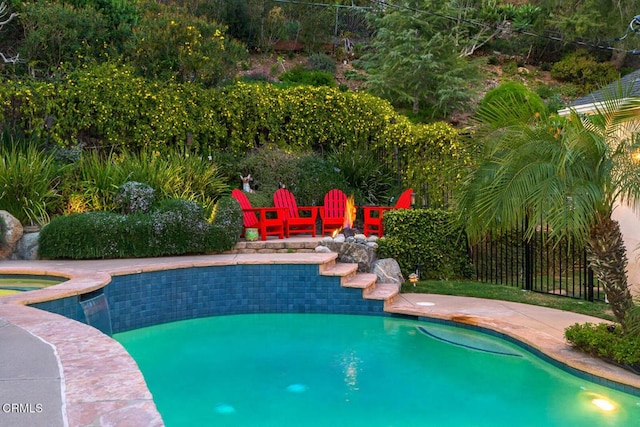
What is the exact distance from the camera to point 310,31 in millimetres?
24109

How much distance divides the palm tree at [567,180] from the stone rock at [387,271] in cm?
316

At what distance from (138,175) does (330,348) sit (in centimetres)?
491

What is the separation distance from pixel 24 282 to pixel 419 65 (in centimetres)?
1478

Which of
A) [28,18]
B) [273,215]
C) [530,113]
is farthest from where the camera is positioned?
[28,18]

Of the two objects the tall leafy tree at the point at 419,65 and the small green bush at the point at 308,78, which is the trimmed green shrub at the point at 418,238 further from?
the small green bush at the point at 308,78

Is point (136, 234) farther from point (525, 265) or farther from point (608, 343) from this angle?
point (608, 343)

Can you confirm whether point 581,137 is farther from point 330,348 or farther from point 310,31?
point 310,31

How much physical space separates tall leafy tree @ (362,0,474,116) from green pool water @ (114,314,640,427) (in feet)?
43.8

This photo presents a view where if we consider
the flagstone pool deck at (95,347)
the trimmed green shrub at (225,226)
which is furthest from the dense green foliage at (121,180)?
the flagstone pool deck at (95,347)

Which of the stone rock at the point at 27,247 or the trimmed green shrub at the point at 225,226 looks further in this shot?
the trimmed green shrub at the point at 225,226

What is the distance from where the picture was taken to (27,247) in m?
8.50

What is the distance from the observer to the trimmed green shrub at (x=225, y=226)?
28.3ft

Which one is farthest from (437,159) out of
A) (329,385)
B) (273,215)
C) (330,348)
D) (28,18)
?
(28,18)

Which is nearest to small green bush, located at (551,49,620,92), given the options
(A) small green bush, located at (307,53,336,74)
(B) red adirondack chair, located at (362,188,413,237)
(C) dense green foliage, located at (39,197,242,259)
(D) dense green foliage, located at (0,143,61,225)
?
(A) small green bush, located at (307,53,336,74)
